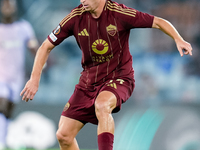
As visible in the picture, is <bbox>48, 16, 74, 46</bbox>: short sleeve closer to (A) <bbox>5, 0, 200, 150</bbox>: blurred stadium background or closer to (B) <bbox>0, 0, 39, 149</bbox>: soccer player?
(B) <bbox>0, 0, 39, 149</bbox>: soccer player

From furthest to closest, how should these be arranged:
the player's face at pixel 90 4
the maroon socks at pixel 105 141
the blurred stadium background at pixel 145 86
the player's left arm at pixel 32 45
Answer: the blurred stadium background at pixel 145 86
the player's left arm at pixel 32 45
the player's face at pixel 90 4
the maroon socks at pixel 105 141

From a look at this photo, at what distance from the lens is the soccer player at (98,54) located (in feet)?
13.4

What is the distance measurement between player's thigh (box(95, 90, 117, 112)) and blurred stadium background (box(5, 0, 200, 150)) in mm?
3016

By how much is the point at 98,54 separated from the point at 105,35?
0.72ft

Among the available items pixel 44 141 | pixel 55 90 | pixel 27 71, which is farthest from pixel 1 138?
pixel 27 71

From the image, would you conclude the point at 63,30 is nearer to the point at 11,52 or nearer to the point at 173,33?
the point at 173,33

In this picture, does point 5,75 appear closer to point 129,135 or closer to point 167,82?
point 129,135

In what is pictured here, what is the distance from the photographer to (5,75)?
6.36 meters

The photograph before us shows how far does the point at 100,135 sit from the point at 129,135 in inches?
127

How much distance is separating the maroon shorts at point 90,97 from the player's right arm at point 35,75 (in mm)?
496

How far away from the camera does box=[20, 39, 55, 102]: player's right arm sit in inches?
161

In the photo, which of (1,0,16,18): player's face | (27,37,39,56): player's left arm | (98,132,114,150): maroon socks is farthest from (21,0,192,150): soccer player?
(1,0,16,18): player's face

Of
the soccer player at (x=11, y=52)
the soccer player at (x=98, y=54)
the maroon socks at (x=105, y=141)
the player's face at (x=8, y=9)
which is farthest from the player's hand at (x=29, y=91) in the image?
the player's face at (x=8, y=9)

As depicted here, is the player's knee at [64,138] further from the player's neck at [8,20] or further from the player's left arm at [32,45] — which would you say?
the player's neck at [8,20]
